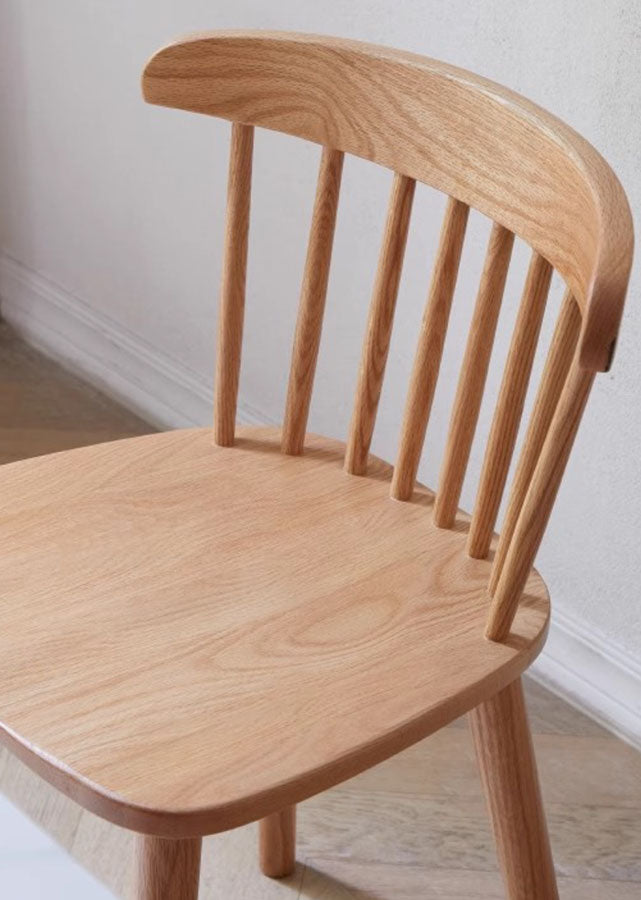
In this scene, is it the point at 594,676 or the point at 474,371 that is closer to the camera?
the point at 474,371

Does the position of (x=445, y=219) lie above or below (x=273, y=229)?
above

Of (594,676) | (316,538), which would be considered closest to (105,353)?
(594,676)

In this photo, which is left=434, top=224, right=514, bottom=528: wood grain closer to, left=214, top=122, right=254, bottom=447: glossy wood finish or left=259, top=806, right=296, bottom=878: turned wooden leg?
left=214, top=122, right=254, bottom=447: glossy wood finish

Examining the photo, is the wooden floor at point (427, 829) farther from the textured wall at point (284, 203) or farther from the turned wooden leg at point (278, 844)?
the textured wall at point (284, 203)

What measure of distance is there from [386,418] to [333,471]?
0.57 meters

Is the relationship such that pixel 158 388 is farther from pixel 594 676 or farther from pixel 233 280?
pixel 233 280

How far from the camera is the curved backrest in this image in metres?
0.86

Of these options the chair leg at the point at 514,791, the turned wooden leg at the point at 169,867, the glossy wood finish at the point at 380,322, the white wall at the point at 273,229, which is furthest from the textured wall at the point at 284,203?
the turned wooden leg at the point at 169,867

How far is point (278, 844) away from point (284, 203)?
81 cm

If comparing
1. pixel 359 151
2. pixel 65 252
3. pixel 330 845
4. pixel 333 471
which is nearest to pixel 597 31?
pixel 359 151

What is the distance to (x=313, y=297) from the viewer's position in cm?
108

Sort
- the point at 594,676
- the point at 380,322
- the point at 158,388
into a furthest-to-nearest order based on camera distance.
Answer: the point at 158,388, the point at 594,676, the point at 380,322


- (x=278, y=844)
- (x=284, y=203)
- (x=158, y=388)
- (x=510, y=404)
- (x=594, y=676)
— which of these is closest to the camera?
(x=510, y=404)

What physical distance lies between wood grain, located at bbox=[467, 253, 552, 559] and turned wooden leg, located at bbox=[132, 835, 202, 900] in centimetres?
31
